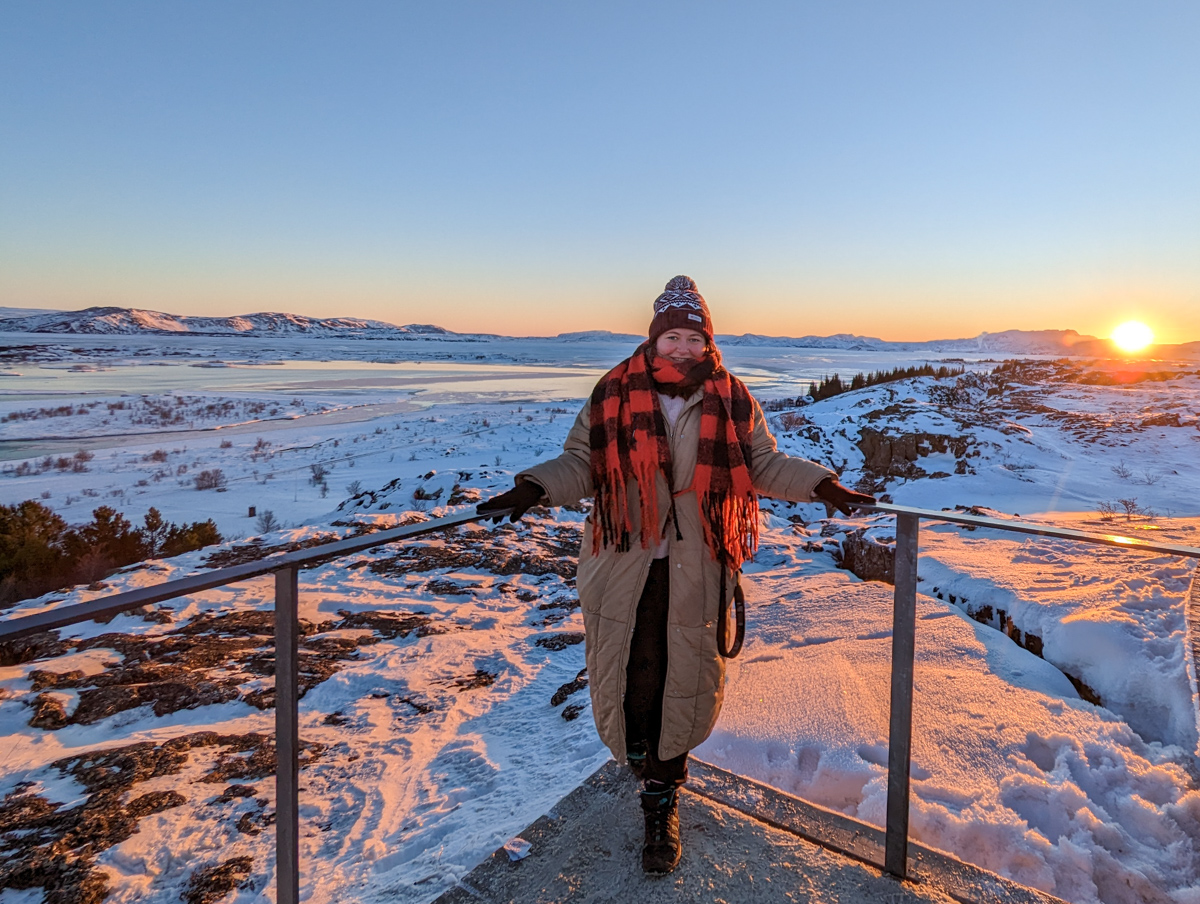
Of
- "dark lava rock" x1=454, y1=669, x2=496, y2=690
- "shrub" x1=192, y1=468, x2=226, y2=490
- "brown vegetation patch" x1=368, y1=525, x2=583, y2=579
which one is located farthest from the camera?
"shrub" x1=192, y1=468, x2=226, y2=490

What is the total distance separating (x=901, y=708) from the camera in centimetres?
187

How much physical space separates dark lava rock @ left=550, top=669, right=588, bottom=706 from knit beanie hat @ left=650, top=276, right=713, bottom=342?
8.23 feet

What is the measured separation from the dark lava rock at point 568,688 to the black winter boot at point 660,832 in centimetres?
179

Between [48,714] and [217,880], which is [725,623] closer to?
[217,880]

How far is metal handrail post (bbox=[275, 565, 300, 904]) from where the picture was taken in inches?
57.0

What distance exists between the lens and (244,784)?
3010 mm

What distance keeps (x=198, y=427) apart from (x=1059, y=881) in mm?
21086

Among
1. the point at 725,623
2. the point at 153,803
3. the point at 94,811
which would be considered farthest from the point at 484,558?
the point at 725,623

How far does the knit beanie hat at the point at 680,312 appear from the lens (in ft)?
6.37

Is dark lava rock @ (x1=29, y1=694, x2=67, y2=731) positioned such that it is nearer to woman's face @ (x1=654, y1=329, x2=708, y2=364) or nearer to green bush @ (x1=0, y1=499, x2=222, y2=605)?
green bush @ (x1=0, y1=499, x2=222, y2=605)

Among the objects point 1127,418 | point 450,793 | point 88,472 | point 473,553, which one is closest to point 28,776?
point 450,793

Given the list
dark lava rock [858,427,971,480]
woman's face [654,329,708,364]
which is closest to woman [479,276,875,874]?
woman's face [654,329,708,364]

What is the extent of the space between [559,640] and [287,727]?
11.1ft

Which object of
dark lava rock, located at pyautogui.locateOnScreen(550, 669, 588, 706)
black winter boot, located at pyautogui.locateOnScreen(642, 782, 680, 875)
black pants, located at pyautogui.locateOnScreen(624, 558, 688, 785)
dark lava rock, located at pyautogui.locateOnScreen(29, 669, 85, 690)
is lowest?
dark lava rock, located at pyautogui.locateOnScreen(29, 669, 85, 690)
